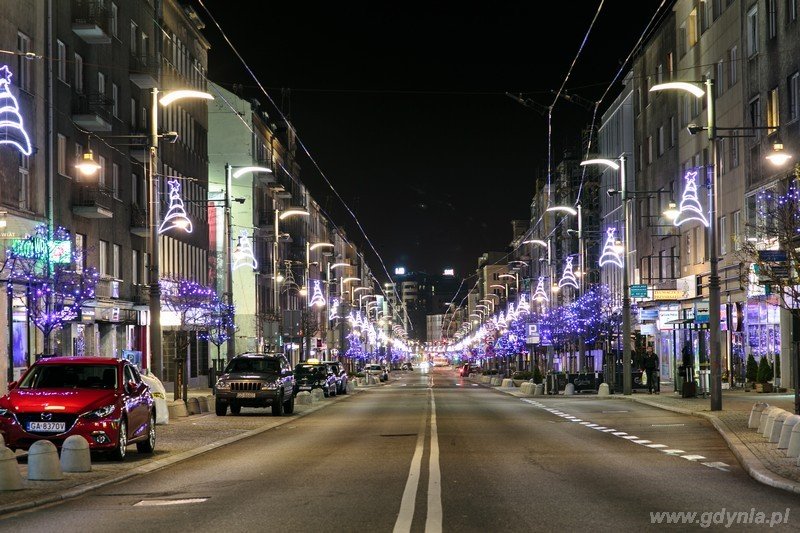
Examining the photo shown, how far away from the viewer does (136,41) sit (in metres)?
55.3

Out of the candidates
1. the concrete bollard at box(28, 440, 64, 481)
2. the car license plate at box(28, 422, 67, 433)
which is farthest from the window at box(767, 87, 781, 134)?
the concrete bollard at box(28, 440, 64, 481)

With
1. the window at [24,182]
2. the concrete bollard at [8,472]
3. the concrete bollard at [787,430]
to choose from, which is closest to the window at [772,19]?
the window at [24,182]

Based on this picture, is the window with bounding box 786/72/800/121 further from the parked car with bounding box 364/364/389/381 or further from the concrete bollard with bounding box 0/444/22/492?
the parked car with bounding box 364/364/389/381

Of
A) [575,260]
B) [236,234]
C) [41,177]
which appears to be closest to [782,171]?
[41,177]

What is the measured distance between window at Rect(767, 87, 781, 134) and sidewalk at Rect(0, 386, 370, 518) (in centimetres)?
1901

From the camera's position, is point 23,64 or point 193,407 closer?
point 193,407

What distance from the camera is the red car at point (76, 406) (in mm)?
19625

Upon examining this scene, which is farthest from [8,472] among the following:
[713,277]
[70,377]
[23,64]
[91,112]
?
[91,112]

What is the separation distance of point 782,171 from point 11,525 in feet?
114

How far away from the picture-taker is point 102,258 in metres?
49.1

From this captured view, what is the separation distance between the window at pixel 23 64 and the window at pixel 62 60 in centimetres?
360

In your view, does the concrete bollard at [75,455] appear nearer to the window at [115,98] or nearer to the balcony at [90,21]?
the balcony at [90,21]

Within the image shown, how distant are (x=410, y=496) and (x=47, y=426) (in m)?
7.90

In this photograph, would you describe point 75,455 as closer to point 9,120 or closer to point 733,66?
point 9,120
